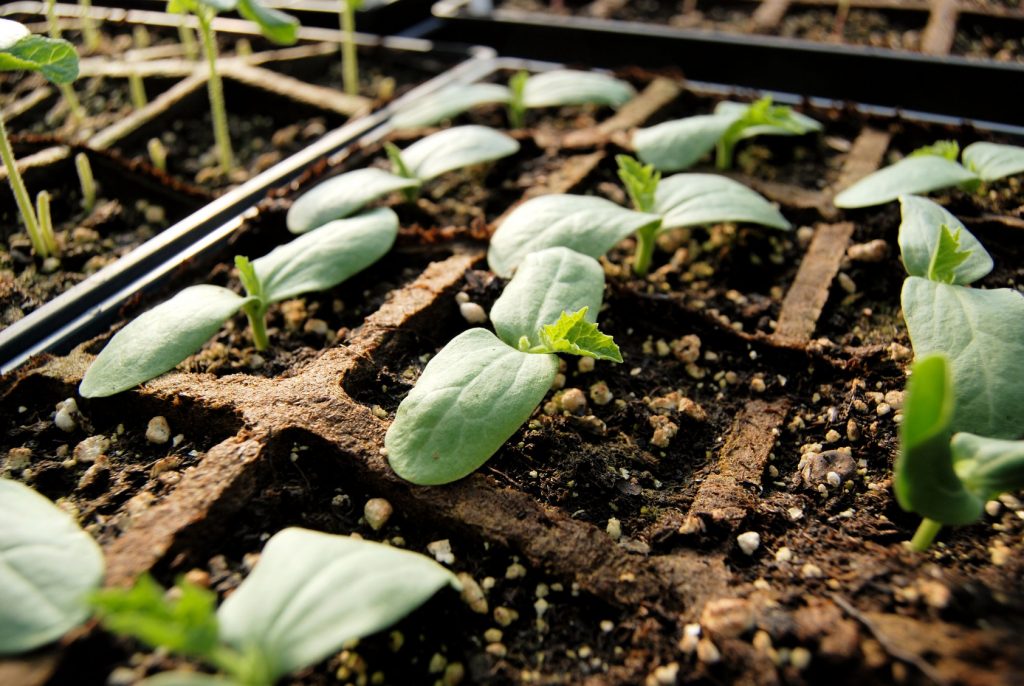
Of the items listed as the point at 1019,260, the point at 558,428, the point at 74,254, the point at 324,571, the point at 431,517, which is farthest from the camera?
the point at 74,254

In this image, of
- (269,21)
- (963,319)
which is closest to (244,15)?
(269,21)

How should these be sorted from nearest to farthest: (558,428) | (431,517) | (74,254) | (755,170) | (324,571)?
(324,571) < (431,517) < (558,428) < (74,254) < (755,170)

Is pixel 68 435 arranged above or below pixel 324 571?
below

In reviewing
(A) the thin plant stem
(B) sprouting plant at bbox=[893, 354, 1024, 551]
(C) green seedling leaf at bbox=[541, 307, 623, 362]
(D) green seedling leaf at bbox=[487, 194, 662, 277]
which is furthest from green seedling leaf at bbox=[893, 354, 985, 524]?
(A) the thin plant stem

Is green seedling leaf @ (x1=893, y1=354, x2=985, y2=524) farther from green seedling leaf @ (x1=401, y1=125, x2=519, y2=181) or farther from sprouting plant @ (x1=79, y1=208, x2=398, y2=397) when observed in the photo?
green seedling leaf @ (x1=401, y1=125, x2=519, y2=181)

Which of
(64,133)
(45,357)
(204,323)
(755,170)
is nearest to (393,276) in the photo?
(204,323)

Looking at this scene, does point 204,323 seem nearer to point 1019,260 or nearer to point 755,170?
point 755,170

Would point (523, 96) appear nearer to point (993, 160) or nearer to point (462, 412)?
point (993, 160)
